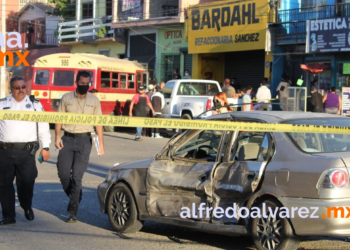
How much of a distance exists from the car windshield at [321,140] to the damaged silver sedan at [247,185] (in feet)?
0.04

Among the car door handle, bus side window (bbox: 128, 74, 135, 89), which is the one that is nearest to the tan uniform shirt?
the car door handle

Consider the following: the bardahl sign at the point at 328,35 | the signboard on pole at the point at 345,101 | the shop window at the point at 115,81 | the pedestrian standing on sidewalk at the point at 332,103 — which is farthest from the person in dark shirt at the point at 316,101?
the shop window at the point at 115,81

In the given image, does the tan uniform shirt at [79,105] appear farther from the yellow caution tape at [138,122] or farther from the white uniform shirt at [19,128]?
the yellow caution tape at [138,122]

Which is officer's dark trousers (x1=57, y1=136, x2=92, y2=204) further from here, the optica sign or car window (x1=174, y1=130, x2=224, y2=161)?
the optica sign

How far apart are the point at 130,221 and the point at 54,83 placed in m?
15.6

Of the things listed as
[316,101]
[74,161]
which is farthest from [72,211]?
[316,101]

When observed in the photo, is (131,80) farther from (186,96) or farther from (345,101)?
(345,101)

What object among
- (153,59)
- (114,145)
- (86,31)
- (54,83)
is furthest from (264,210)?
(86,31)

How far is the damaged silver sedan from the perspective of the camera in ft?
17.0

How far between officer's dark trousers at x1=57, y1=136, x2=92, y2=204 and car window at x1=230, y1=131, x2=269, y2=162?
7.62 ft

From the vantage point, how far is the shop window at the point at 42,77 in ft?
71.2

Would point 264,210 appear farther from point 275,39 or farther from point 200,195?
point 275,39

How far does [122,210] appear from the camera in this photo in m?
6.93

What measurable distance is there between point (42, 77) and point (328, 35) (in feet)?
36.0
